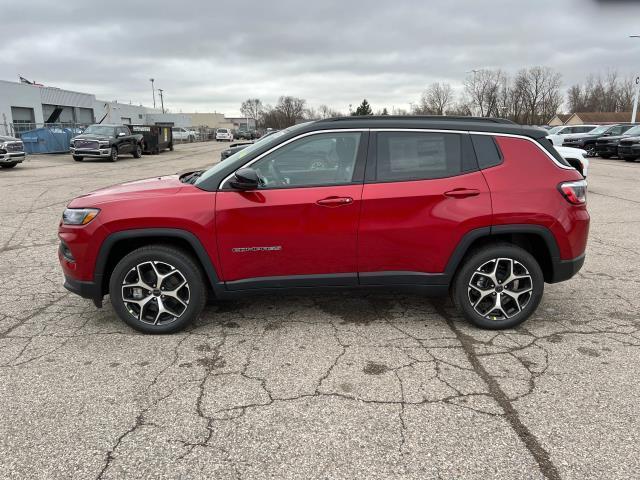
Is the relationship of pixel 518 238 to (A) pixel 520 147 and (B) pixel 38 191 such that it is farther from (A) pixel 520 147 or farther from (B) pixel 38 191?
(B) pixel 38 191

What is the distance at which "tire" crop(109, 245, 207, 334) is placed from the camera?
379 centimetres

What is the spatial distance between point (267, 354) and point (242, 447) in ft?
3.51

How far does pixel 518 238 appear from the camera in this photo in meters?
4.10

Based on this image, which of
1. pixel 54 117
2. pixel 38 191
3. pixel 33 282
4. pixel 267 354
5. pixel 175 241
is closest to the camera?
pixel 267 354

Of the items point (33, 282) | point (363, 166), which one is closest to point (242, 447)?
point (363, 166)

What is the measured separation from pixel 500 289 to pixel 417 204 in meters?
1.05

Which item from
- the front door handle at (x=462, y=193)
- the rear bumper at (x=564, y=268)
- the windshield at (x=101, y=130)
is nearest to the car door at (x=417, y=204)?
the front door handle at (x=462, y=193)

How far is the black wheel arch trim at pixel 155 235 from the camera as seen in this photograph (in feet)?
12.2

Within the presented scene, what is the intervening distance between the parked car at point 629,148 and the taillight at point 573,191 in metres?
22.2

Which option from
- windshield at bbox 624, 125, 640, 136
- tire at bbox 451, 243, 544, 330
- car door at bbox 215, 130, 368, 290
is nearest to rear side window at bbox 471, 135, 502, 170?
tire at bbox 451, 243, 544, 330

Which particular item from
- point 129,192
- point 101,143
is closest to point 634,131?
point 101,143

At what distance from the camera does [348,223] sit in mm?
3734

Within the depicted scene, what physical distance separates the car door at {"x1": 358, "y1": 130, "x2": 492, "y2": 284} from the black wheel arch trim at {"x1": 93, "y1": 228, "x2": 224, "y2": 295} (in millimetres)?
1237

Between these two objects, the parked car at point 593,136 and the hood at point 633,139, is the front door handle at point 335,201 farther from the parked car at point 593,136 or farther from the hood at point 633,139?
the parked car at point 593,136
